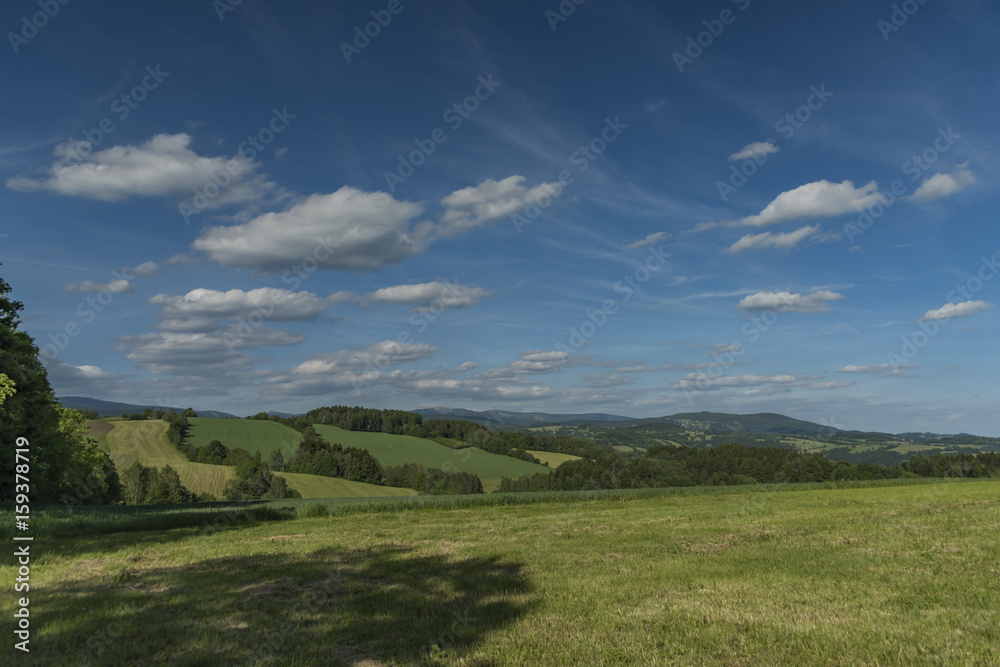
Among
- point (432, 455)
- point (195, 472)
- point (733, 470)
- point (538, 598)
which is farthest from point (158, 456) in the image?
point (538, 598)

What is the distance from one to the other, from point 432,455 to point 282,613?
4748 inches

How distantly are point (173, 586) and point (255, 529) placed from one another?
13822 mm

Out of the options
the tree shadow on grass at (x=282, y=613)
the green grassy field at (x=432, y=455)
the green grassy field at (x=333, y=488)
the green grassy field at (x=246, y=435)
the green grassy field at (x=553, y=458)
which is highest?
the tree shadow on grass at (x=282, y=613)

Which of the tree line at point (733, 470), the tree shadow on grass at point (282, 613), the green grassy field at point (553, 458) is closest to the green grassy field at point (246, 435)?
the tree line at point (733, 470)

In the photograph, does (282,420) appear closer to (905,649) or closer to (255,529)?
(255,529)

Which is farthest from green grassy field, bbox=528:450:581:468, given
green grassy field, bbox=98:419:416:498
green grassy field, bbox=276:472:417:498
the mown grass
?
the mown grass

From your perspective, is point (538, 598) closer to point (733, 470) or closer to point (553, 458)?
point (733, 470)

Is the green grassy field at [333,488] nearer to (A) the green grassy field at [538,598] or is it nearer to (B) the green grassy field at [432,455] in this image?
(B) the green grassy field at [432,455]

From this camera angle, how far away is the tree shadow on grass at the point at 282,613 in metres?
7.84

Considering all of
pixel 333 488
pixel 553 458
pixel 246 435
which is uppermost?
pixel 246 435

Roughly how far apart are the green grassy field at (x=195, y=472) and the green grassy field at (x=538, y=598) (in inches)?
2918

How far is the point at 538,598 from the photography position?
10508 mm

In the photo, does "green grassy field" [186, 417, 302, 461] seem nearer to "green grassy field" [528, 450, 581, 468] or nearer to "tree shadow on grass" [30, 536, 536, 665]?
"green grassy field" [528, 450, 581, 468]

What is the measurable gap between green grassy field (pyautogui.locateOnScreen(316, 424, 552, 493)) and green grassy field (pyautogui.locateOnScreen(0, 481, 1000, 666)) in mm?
90425
